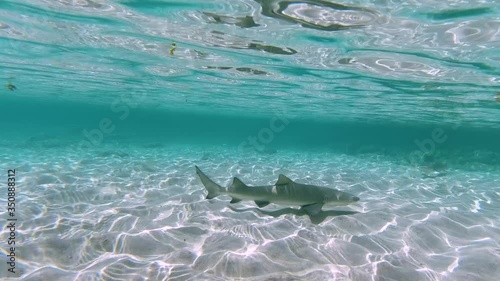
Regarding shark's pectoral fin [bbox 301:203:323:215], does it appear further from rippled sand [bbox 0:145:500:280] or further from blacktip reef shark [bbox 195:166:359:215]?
rippled sand [bbox 0:145:500:280]

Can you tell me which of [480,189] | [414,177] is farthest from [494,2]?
[414,177]

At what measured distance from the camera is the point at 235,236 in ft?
21.2

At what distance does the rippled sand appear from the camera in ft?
17.0

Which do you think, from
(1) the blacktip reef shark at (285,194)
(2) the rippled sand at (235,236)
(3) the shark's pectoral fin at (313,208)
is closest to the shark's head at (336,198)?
(1) the blacktip reef shark at (285,194)

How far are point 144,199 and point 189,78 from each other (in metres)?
14.7

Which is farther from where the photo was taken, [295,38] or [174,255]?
[295,38]

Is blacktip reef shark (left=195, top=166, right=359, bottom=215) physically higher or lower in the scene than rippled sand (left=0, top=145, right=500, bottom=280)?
higher

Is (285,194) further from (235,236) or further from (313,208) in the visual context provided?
(235,236)

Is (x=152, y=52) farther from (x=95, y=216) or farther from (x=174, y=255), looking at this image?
(x=174, y=255)

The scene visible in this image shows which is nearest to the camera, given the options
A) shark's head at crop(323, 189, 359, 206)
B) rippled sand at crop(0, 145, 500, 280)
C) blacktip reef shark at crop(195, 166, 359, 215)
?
rippled sand at crop(0, 145, 500, 280)

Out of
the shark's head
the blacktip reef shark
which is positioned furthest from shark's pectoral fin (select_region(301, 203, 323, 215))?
the shark's head

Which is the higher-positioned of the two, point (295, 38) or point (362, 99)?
point (295, 38)

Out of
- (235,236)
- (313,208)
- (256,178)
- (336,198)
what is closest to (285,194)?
(313,208)

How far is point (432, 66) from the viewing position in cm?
1389
